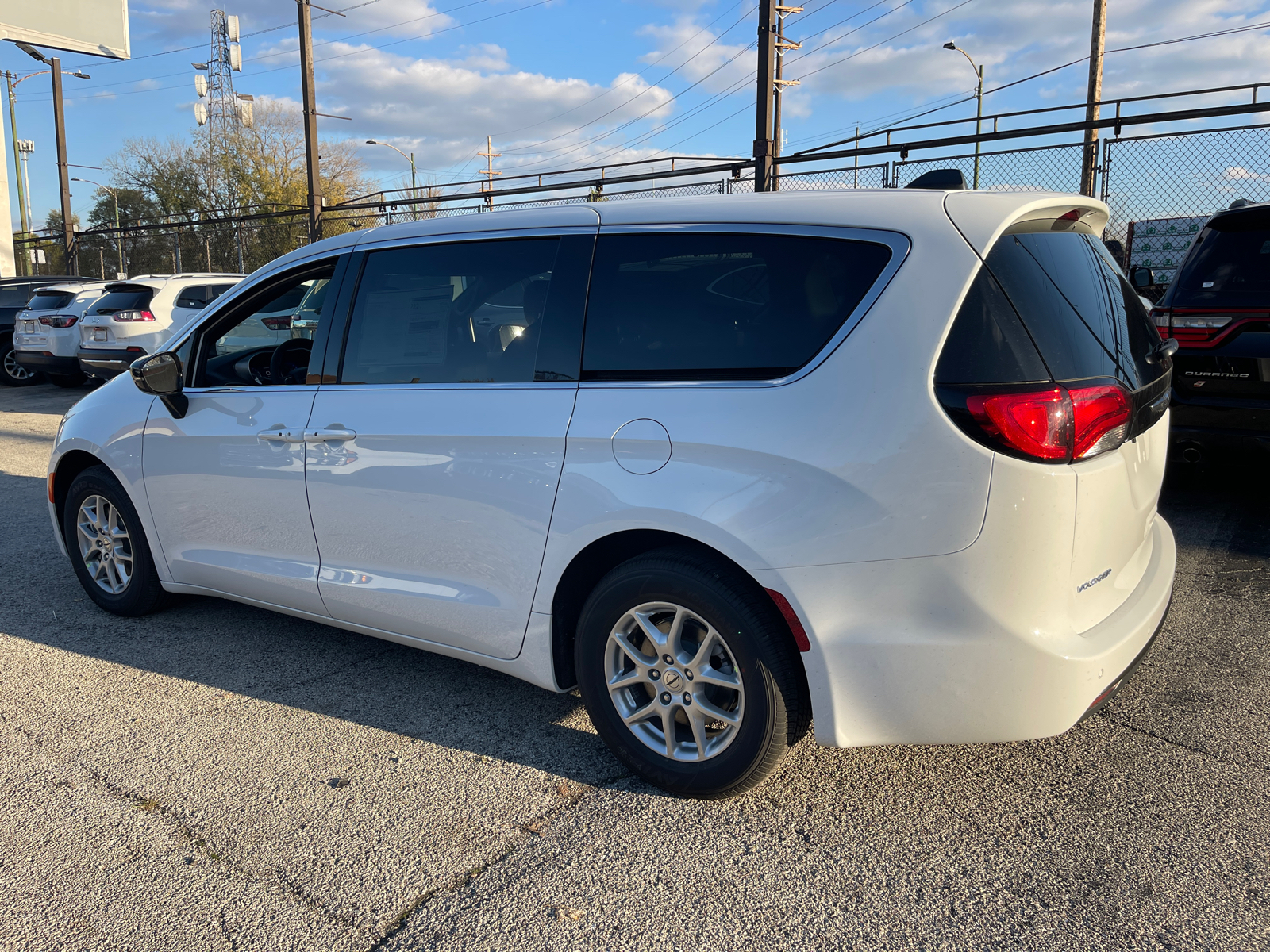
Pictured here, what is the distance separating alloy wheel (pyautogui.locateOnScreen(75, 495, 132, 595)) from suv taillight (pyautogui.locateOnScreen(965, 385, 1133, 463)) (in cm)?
383

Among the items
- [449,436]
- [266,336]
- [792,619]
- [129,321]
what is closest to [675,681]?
[792,619]

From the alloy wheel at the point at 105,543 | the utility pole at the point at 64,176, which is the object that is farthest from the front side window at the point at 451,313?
the utility pole at the point at 64,176

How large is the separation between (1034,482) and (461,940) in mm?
1766

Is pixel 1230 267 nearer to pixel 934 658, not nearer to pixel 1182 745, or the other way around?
pixel 1182 745

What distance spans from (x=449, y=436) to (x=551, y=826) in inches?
49.9

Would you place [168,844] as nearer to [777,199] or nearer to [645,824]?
[645,824]

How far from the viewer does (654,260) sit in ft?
9.53

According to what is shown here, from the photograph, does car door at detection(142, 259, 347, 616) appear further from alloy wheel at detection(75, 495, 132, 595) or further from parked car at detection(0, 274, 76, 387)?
parked car at detection(0, 274, 76, 387)

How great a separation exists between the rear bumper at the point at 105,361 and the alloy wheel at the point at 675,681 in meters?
11.4

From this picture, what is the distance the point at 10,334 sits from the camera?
15.5 meters

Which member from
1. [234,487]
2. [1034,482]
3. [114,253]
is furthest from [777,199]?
[114,253]

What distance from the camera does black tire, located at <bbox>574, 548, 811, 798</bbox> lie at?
2.61m

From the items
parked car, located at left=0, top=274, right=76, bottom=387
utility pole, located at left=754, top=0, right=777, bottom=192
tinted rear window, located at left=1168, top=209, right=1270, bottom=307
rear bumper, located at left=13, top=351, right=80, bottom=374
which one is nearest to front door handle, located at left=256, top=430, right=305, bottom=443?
tinted rear window, located at left=1168, top=209, right=1270, bottom=307

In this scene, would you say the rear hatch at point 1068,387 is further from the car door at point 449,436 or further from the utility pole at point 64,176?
the utility pole at point 64,176
